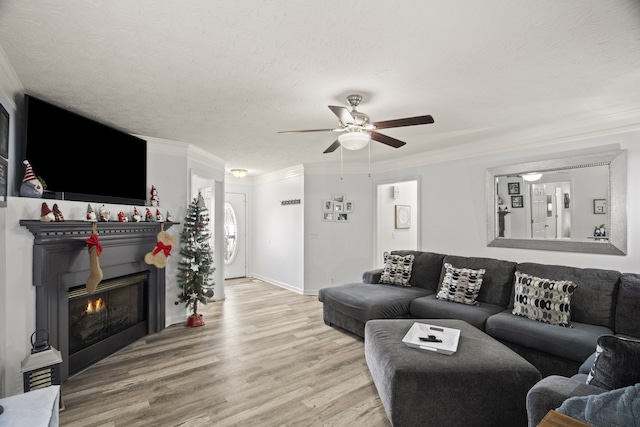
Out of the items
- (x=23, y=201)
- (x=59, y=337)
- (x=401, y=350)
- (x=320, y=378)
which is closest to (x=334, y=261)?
(x=320, y=378)

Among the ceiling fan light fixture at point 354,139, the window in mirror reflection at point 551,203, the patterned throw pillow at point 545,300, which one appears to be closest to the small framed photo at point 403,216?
the window in mirror reflection at point 551,203

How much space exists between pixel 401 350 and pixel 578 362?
1425mm

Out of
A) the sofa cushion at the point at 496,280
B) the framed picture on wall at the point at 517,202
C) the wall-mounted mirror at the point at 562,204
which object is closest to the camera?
the wall-mounted mirror at the point at 562,204

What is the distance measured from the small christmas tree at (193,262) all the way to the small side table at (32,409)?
2248 mm

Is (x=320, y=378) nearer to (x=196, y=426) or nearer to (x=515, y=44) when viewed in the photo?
(x=196, y=426)

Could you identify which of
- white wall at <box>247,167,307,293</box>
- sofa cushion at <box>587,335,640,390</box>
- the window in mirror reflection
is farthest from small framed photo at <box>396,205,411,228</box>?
sofa cushion at <box>587,335,640,390</box>

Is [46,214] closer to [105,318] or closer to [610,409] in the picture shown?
[105,318]

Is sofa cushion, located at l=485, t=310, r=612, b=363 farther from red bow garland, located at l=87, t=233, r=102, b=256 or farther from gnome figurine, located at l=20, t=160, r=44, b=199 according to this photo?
gnome figurine, located at l=20, t=160, r=44, b=199

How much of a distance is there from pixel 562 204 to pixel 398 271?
205 cm

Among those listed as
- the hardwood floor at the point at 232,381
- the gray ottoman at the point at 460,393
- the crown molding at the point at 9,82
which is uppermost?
the crown molding at the point at 9,82

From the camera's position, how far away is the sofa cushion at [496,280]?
3.38 m

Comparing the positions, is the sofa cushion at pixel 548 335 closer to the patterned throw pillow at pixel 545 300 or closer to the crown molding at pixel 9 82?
the patterned throw pillow at pixel 545 300

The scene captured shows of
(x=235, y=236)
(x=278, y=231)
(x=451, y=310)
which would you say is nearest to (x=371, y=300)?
(x=451, y=310)

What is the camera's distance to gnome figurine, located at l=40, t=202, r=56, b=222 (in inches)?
94.7
